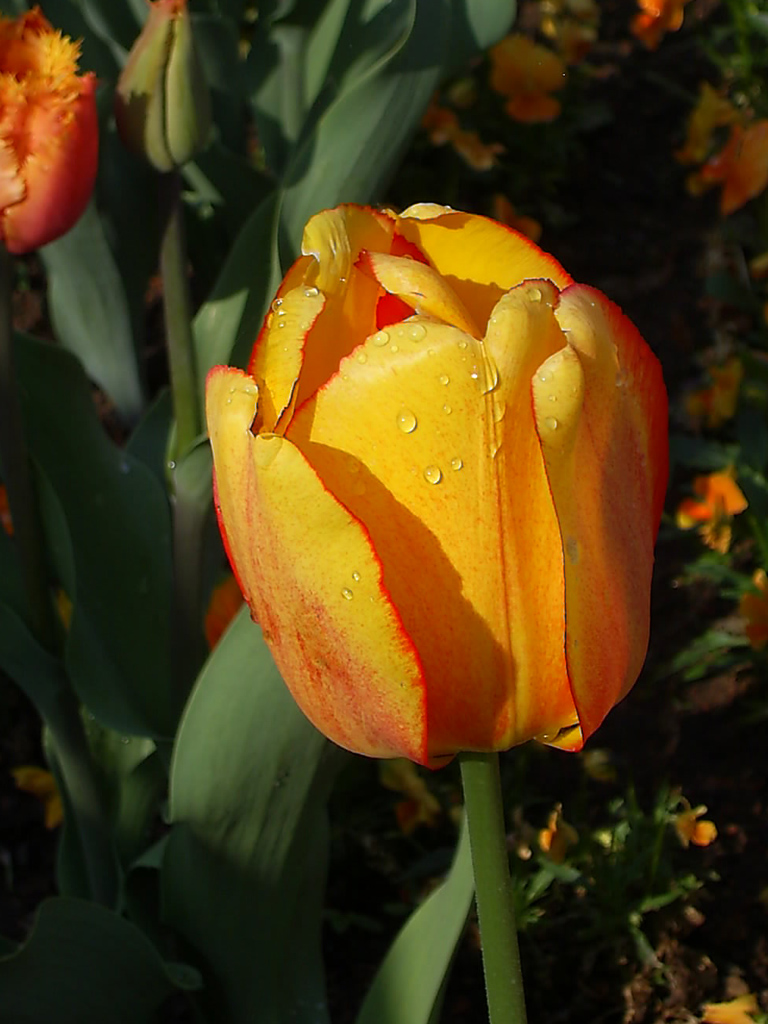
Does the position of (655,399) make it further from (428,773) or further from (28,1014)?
(428,773)

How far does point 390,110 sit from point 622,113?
2137 millimetres

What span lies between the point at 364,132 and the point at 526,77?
60.4 inches

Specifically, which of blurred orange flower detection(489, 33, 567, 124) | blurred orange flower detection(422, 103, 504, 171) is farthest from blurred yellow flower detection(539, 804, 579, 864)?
blurred orange flower detection(489, 33, 567, 124)

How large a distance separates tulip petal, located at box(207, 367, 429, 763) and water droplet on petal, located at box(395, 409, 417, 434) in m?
0.04

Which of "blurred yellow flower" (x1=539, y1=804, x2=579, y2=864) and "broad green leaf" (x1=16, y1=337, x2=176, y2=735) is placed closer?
"broad green leaf" (x1=16, y1=337, x2=176, y2=735)

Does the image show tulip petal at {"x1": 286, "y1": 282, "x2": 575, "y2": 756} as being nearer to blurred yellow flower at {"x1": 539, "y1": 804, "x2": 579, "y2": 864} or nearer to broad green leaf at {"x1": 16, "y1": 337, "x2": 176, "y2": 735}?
broad green leaf at {"x1": 16, "y1": 337, "x2": 176, "y2": 735}

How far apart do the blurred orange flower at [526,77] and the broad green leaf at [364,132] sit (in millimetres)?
1418

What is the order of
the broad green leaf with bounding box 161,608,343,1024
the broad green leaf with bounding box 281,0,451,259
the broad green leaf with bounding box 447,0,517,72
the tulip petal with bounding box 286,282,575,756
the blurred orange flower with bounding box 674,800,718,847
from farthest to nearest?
the blurred orange flower with bounding box 674,800,718,847 → the broad green leaf with bounding box 447,0,517,72 → the broad green leaf with bounding box 281,0,451,259 → the broad green leaf with bounding box 161,608,343,1024 → the tulip petal with bounding box 286,282,575,756

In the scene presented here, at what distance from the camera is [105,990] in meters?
1.03

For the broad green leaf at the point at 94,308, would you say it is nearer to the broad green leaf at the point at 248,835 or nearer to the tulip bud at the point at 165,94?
the tulip bud at the point at 165,94

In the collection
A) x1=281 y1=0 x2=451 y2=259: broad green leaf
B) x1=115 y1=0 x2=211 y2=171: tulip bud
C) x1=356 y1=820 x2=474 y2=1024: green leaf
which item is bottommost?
x1=356 y1=820 x2=474 y2=1024: green leaf

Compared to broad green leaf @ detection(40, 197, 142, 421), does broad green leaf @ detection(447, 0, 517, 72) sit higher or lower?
higher

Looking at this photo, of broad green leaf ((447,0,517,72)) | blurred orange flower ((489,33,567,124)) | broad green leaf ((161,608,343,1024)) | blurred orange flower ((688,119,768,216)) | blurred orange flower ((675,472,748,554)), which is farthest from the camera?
blurred orange flower ((489,33,567,124))

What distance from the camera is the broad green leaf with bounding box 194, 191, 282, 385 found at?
3.99 feet
